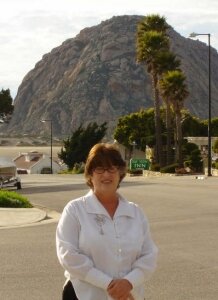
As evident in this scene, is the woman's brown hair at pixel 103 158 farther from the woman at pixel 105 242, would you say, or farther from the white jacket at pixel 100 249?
the white jacket at pixel 100 249

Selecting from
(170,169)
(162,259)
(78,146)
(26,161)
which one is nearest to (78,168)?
(78,146)

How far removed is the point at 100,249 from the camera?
4570 mm

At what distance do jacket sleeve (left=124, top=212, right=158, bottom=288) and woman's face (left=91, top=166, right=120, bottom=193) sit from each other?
11.8 inches

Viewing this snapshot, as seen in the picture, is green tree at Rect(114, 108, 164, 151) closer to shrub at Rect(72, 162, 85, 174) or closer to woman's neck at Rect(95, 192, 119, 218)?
shrub at Rect(72, 162, 85, 174)

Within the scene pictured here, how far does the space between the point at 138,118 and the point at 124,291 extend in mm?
93086

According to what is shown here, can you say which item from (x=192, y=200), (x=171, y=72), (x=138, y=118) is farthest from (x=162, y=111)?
(x=192, y=200)

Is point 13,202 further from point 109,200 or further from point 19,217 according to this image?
point 109,200

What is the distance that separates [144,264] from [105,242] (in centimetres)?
30

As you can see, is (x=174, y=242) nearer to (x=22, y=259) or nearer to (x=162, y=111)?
(x=22, y=259)

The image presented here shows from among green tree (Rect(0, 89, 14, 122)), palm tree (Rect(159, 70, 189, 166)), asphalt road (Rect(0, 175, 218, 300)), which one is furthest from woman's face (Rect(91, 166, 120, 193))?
palm tree (Rect(159, 70, 189, 166))

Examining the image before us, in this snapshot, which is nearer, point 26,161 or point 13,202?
point 13,202

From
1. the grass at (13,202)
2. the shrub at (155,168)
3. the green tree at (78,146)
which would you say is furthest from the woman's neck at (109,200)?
the green tree at (78,146)

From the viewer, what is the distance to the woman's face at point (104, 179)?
190 inches

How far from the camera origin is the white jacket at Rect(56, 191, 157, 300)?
14.9ft
